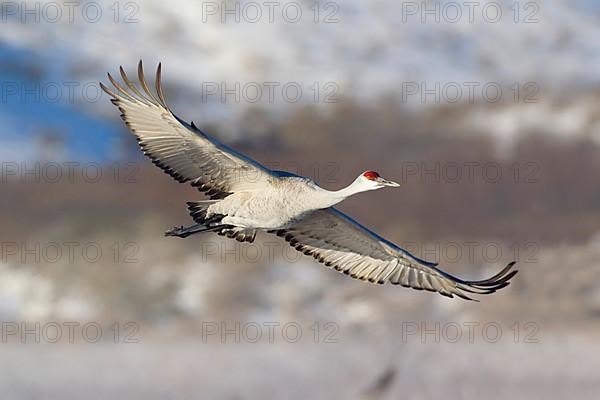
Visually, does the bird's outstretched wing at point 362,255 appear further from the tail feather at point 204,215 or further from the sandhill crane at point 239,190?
the tail feather at point 204,215

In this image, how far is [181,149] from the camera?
33.8 m

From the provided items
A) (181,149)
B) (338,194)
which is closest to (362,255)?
(338,194)

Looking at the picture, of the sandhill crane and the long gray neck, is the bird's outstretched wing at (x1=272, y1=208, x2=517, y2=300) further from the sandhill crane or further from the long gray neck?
the long gray neck

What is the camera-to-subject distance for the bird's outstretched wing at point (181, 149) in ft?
108

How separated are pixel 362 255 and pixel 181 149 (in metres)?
A: 7.90

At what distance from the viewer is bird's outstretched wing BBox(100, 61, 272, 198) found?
32875mm

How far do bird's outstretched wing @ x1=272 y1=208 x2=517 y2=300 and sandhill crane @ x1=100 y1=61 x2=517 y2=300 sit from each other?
4 cm

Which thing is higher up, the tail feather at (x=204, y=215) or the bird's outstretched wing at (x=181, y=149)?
the bird's outstretched wing at (x=181, y=149)

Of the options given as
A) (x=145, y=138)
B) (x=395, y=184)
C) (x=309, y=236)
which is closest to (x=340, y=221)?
(x=309, y=236)

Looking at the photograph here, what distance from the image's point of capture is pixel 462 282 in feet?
118

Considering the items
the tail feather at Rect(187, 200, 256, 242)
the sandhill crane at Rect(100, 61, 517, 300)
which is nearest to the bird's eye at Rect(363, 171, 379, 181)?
the sandhill crane at Rect(100, 61, 517, 300)

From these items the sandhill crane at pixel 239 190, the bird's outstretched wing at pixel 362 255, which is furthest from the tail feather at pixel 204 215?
the bird's outstretched wing at pixel 362 255

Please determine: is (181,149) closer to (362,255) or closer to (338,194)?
(338,194)

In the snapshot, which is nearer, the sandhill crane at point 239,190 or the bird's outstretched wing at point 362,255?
the sandhill crane at point 239,190
